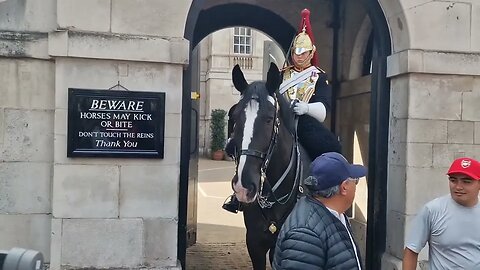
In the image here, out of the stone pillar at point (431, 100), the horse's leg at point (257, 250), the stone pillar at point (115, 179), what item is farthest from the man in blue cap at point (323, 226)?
the stone pillar at point (431, 100)

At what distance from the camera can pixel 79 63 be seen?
510cm

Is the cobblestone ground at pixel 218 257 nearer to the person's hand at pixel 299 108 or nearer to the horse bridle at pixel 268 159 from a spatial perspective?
the horse bridle at pixel 268 159

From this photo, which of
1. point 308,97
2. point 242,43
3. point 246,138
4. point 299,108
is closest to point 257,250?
point 246,138

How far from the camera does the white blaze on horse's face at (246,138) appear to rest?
407 cm

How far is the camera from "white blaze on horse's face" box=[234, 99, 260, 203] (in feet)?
13.4

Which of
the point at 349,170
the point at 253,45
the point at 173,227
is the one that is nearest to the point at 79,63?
the point at 173,227

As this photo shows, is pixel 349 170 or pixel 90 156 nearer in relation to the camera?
pixel 349 170

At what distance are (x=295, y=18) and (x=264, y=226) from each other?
5.44 metres

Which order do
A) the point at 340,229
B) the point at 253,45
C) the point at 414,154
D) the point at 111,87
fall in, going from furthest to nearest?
the point at 253,45
the point at 414,154
the point at 111,87
the point at 340,229

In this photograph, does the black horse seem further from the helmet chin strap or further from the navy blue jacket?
the navy blue jacket

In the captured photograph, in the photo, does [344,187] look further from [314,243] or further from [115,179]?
[115,179]

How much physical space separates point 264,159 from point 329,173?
168cm

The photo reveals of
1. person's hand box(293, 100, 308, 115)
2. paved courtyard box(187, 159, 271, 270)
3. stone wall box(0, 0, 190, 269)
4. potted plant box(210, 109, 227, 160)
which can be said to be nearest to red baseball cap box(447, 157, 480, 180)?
person's hand box(293, 100, 308, 115)

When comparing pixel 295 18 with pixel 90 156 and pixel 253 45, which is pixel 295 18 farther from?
pixel 253 45
